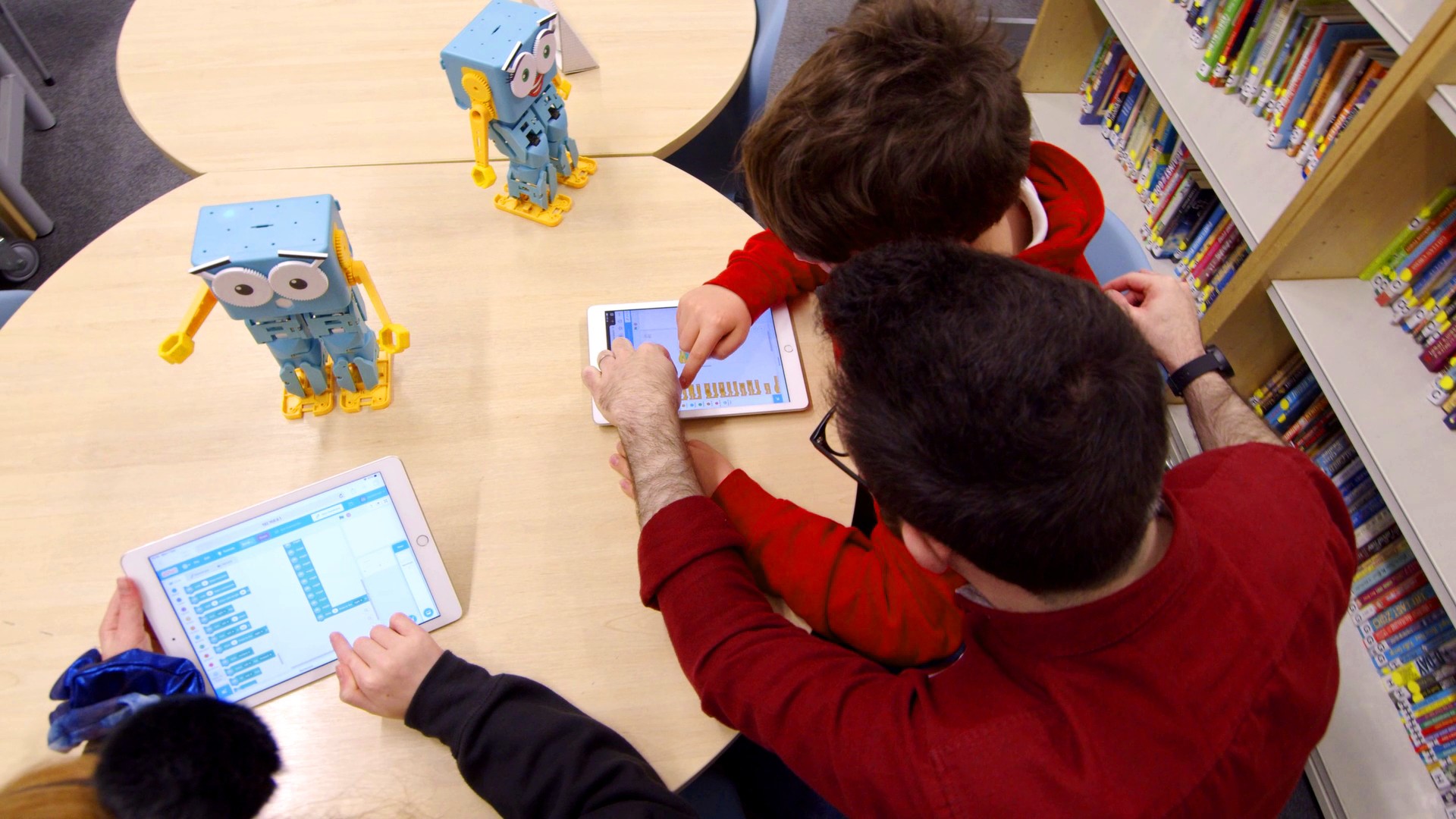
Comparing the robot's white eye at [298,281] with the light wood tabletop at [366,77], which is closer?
the robot's white eye at [298,281]

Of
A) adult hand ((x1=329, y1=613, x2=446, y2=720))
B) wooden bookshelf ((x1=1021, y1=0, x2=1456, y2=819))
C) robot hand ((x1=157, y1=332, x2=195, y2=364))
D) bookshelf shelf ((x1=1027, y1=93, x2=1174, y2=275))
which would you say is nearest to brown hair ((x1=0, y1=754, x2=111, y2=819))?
adult hand ((x1=329, y1=613, x2=446, y2=720))

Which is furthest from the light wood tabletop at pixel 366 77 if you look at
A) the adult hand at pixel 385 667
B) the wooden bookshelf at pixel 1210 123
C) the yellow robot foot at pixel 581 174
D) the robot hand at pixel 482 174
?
the wooden bookshelf at pixel 1210 123

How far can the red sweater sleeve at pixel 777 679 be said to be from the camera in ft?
2.19

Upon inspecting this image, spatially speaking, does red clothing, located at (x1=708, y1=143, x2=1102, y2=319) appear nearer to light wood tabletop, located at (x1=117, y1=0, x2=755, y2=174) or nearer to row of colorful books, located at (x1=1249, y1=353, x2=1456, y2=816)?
light wood tabletop, located at (x1=117, y1=0, x2=755, y2=174)

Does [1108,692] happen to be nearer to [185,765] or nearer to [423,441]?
[185,765]

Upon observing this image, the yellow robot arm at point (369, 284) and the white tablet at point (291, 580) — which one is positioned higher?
the yellow robot arm at point (369, 284)

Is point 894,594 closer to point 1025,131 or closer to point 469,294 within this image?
point 1025,131

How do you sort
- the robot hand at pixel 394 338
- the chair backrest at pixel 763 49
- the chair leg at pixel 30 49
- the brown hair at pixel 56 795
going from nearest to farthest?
the brown hair at pixel 56 795 < the robot hand at pixel 394 338 < the chair backrest at pixel 763 49 < the chair leg at pixel 30 49

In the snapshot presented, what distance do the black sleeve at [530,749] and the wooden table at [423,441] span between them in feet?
0.13

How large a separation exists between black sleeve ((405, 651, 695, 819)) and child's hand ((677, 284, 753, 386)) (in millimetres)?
411

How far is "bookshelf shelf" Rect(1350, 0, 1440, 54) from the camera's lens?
108 cm

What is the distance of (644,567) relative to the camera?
833 mm

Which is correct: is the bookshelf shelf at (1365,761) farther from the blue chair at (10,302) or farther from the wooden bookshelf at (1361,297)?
the blue chair at (10,302)

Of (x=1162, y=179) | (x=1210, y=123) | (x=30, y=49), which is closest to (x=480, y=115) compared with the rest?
→ (x=1210, y=123)
